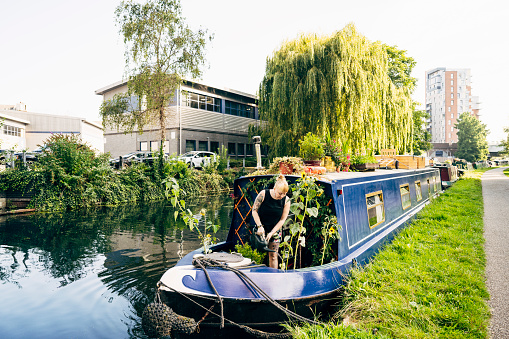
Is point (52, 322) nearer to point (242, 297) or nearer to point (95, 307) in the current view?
point (95, 307)

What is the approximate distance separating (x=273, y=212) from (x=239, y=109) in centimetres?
3046

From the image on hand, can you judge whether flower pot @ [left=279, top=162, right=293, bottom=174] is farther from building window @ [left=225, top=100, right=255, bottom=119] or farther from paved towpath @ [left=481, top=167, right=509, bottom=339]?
building window @ [left=225, top=100, right=255, bottom=119]

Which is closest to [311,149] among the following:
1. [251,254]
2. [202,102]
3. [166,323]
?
[251,254]

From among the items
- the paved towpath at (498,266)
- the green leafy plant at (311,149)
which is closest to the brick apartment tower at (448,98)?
the paved towpath at (498,266)

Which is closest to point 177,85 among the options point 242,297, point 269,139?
point 269,139

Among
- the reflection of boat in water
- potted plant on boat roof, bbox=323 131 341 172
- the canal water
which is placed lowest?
the canal water

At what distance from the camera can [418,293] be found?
14.0ft

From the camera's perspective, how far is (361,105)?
18.3m

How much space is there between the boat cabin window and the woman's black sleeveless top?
4517 mm

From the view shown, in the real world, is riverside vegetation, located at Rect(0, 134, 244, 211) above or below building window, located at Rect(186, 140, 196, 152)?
below

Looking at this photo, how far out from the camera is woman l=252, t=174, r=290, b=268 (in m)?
4.33

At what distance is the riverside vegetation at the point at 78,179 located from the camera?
1409 cm

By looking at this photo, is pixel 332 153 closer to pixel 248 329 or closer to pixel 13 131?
pixel 248 329

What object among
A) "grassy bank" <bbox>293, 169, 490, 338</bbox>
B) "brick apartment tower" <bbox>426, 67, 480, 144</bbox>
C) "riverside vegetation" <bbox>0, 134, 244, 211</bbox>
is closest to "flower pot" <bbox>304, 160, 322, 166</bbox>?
"grassy bank" <bbox>293, 169, 490, 338</bbox>
